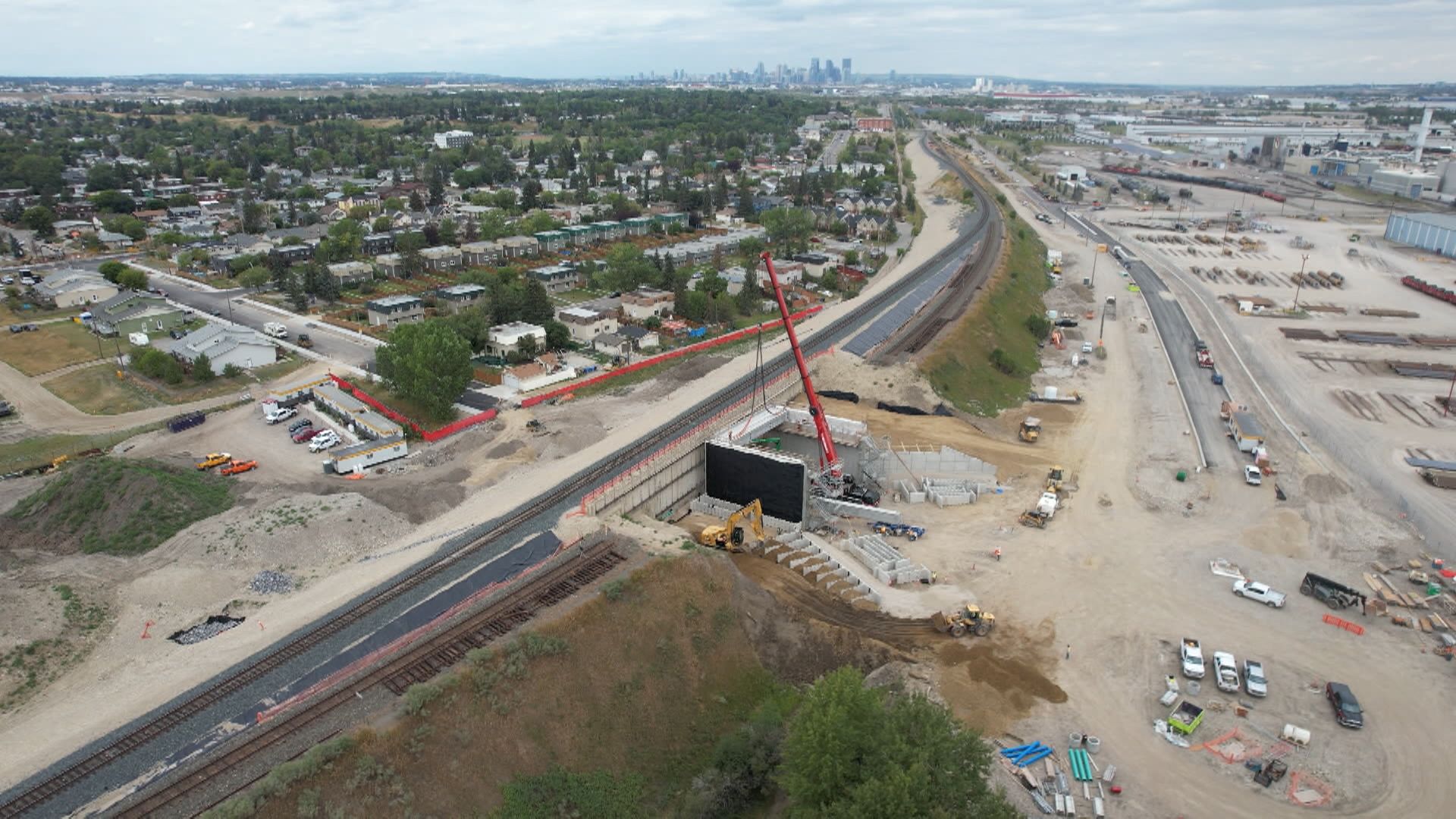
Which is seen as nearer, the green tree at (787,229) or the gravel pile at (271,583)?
the gravel pile at (271,583)

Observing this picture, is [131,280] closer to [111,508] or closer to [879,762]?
[111,508]

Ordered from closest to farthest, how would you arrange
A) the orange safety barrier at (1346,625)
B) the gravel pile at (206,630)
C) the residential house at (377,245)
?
1. the gravel pile at (206,630)
2. the orange safety barrier at (1346,625)
3. the residential house at (377,245)

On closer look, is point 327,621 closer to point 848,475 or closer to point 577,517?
point 577,517

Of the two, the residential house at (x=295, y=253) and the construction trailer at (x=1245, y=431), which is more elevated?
the residential house at (x=295, y=253)

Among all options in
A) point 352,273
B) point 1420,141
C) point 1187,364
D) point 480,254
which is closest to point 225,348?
point 352,273

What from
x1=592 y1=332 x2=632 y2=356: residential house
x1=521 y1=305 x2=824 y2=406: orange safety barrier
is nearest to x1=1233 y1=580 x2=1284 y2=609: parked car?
x1=521 y1=305 x2=824 y2=406: orange safety barrier

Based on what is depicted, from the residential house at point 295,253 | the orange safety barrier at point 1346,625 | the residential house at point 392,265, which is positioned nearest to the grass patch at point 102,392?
the residential house at point 392,265

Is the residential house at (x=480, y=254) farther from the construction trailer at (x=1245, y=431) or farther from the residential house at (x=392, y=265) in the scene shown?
the construction trailer at (x=1245, y=431)
